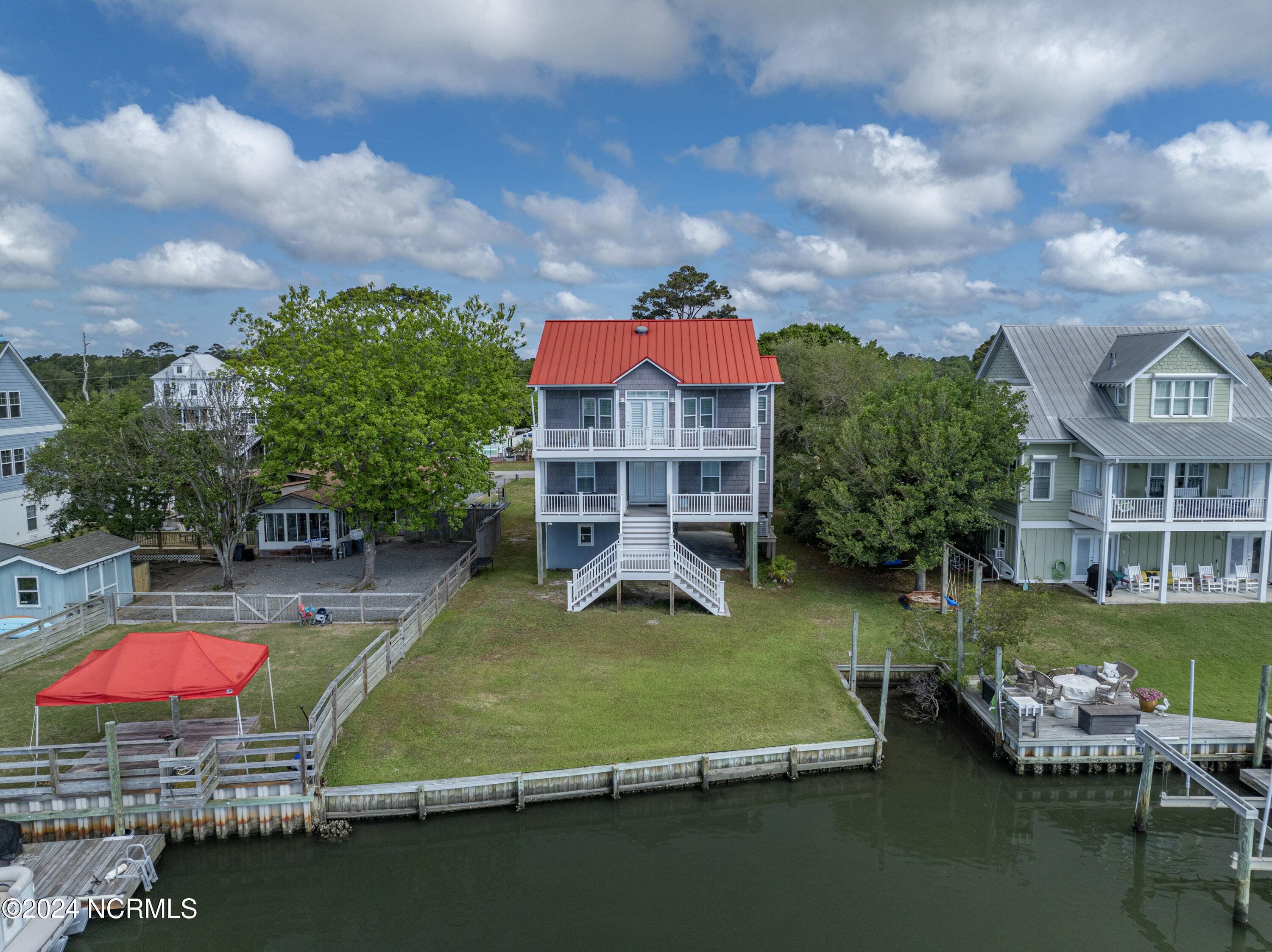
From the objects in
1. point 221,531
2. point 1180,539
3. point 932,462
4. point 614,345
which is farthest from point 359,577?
point 1180,539

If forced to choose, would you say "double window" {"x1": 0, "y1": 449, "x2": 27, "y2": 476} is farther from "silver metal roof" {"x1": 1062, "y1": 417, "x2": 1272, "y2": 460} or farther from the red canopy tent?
"silver metal roof" {"x1": 1062, "y1": 417, "x2": 1272, "y2": 460}

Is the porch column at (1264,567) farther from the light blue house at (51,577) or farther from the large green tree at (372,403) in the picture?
the light blue house at (51,577)

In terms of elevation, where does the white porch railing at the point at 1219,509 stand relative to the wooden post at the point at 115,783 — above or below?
above

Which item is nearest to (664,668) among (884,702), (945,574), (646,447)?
(884,702)

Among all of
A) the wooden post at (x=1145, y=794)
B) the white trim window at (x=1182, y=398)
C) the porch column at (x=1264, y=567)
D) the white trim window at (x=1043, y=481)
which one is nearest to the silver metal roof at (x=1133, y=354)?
the white trim window at (x=1182, y=398)

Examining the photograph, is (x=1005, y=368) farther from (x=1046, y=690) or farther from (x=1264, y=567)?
(x=1046, y=690)

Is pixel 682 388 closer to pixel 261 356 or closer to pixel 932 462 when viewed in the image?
pixel 932 462

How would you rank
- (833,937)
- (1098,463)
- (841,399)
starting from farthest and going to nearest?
(841,399) → (1098,463) → (833,937)
